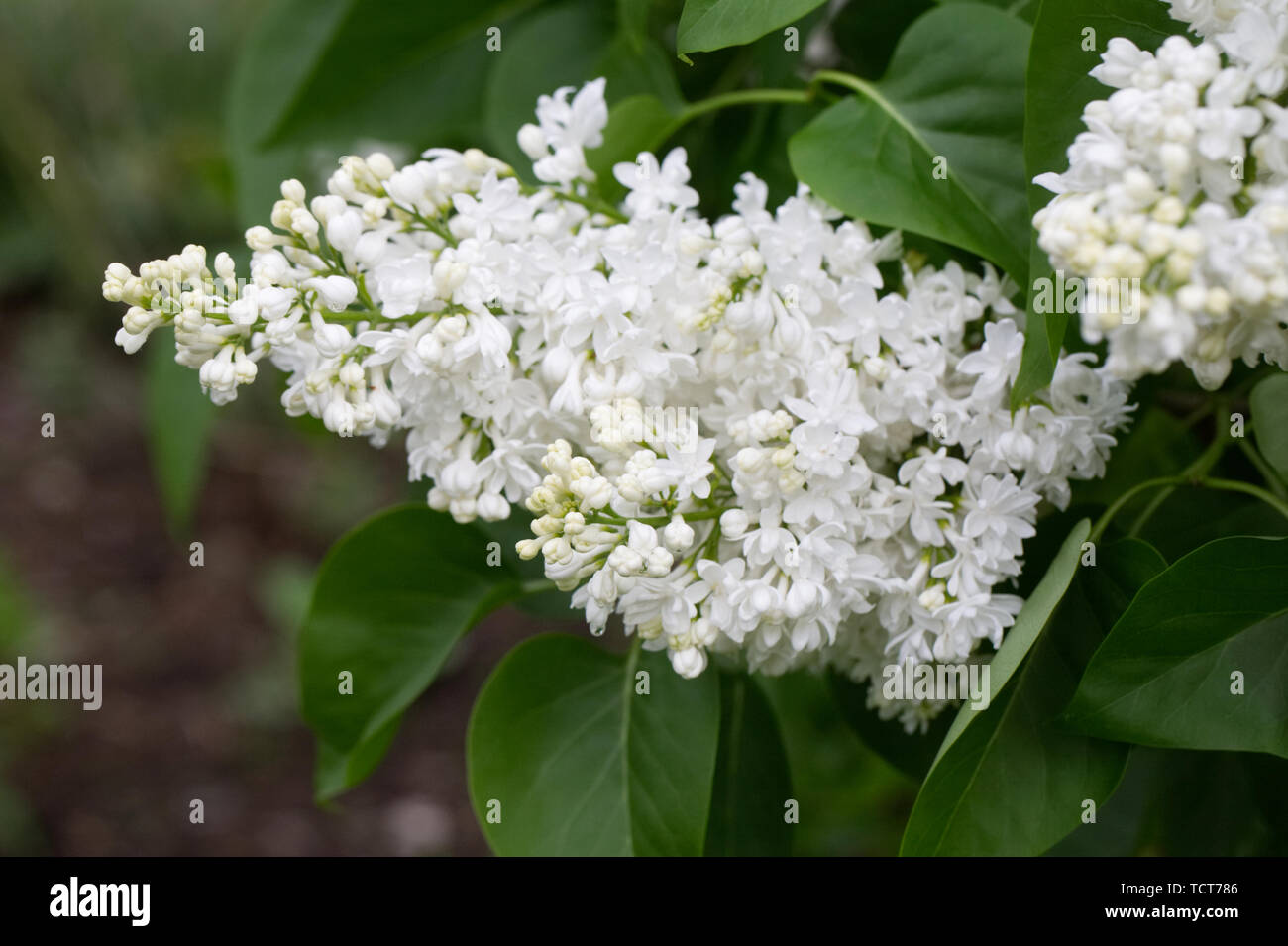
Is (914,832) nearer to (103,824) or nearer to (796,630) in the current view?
(796,630)

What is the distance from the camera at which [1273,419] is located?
0.70 meters

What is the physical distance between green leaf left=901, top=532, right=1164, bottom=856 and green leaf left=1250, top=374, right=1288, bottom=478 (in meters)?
0.12

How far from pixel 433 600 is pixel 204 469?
7.94 feet

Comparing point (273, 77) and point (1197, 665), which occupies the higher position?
point (273, 77)

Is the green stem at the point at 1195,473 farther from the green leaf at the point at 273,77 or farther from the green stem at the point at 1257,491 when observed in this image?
the green leaf at the point at 273,77

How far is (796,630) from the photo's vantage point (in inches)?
25.9

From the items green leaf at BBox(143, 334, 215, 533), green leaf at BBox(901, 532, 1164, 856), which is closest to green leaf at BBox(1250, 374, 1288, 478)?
green leaf at BBox(901, 532, 1164, 856)

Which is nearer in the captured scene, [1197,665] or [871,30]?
[1197,665]

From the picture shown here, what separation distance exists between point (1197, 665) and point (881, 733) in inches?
12.6

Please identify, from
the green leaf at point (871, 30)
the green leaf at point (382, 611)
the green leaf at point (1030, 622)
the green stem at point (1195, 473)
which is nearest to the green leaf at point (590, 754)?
the green leaf at point (382, 611)

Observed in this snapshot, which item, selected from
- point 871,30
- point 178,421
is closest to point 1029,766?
point 871,30

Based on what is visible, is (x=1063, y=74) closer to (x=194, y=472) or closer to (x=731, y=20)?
(x=731, y=20)

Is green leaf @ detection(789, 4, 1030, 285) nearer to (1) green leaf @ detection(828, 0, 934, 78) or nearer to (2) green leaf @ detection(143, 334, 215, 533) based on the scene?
(1) green leaf @ detection(828, 0, 934, 78)

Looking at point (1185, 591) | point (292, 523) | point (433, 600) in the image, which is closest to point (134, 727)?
point (292, 523)
